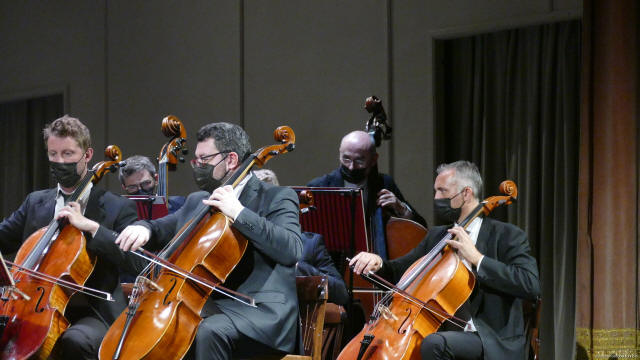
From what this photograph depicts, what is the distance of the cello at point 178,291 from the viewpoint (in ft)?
7.93

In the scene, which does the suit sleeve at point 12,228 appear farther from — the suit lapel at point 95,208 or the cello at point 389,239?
the cello at point 389,239

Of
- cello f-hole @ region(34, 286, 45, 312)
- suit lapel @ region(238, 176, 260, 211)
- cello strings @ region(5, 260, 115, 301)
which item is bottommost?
cello f-hole @ region(34, 286, 45, 312)

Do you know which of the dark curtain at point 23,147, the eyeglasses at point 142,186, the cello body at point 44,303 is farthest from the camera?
the dark curtain at point 23,147

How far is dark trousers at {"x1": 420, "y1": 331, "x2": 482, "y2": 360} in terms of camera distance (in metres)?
2.77

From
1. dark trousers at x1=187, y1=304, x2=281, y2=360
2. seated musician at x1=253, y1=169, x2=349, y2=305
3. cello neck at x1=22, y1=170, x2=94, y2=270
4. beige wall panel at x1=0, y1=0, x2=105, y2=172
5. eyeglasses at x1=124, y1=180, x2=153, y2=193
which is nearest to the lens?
dark trousers at x1=187, y1=304, x2=281, y2=360

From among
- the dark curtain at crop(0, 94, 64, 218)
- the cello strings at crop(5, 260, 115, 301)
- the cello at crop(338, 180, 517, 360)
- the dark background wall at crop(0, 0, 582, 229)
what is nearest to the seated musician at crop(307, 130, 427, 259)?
the dark background wall at crop(0, 0, 582, 229)

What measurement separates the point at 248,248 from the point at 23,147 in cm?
444

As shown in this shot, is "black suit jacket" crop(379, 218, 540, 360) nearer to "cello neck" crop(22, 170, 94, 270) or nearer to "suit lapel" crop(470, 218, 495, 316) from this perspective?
"suit lapel" crop(470, 218, 495, 316)

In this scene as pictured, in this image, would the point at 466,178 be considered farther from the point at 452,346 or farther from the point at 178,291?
the point at 178,291

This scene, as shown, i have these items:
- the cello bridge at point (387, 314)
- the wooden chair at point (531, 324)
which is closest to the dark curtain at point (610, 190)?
the wooden chair at point (531, 324)

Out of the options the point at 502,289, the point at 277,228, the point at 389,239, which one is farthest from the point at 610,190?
→ the point at 277,228

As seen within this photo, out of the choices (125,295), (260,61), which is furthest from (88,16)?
(125,295)

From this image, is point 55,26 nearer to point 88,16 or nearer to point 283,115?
point 88,16

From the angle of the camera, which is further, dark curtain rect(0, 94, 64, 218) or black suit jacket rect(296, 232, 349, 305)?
dark curtain rect(0, 94, 64, 218)
